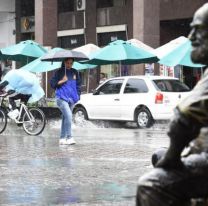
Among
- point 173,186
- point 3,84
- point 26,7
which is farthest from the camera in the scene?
point 26,7

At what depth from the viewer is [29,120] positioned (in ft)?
53.6

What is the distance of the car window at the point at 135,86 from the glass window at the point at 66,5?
16.6m

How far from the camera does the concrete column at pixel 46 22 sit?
105ft

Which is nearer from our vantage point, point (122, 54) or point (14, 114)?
point (14, 114)

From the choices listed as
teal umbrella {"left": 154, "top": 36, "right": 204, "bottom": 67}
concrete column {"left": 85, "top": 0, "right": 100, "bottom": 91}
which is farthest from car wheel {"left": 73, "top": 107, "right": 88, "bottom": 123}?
concrete column {"left": 85, "top": 0, "right": 100, "bottom": 91}

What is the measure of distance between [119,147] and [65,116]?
125 centimetres

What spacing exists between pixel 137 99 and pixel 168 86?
1011 mm

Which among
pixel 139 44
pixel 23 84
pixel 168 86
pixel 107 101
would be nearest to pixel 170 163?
pixel 23 84

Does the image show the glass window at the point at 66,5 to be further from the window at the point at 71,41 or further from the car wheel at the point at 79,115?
the car wheel at the point at 79,115

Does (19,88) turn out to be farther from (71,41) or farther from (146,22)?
(71,41)

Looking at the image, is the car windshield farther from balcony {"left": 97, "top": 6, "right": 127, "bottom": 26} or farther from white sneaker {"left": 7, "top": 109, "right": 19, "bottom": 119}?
balcony {"left": 97, "top": 6, "right": 127, "bottom": 26}

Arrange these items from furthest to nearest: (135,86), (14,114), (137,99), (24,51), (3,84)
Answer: (24,51), (135,86), (137,99), (14,114), (3,84)

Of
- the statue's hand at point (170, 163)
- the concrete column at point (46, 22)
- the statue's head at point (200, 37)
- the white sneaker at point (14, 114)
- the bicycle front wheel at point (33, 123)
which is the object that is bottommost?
the bicycle front wheel at point (33, 123)

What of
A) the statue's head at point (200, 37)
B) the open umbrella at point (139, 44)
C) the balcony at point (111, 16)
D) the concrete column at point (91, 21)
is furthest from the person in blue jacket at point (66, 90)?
the concrete column at point (91, 21)
